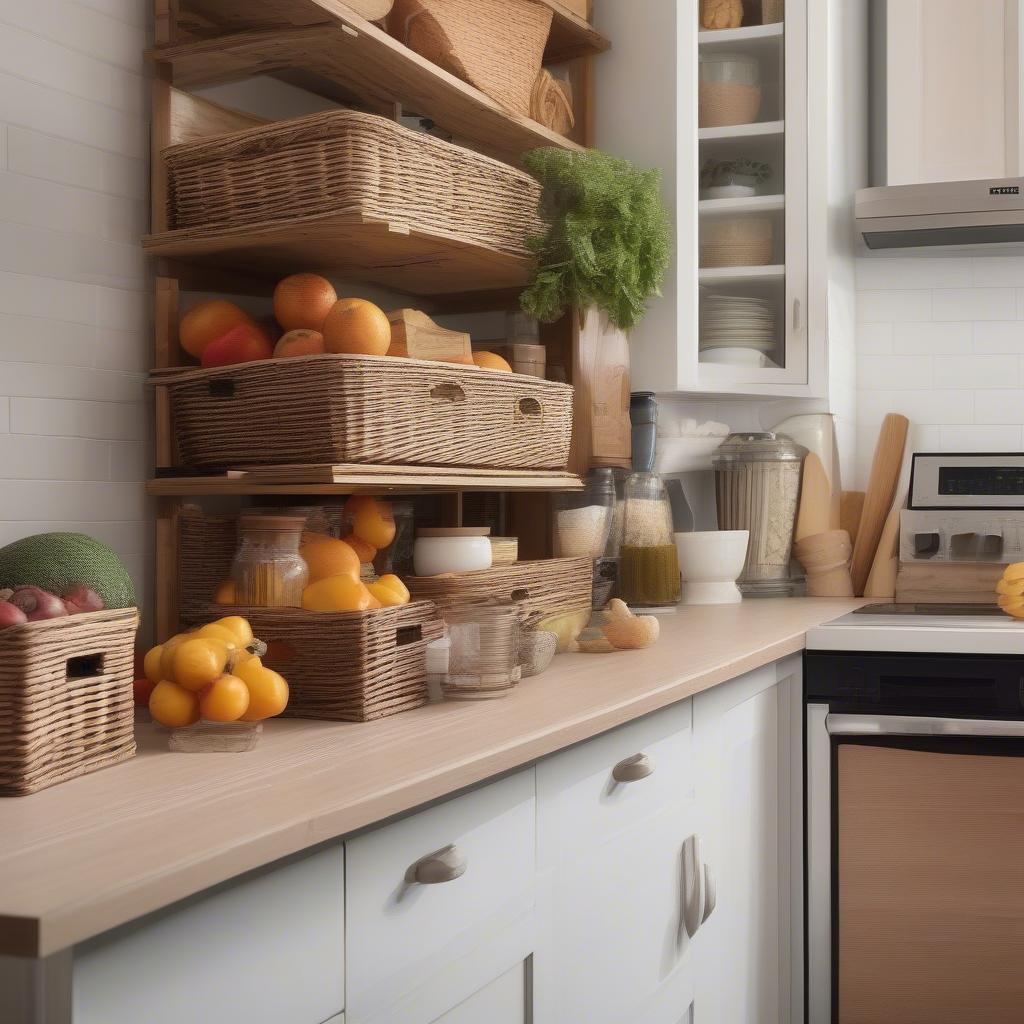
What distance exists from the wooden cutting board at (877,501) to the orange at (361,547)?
62.4 inches

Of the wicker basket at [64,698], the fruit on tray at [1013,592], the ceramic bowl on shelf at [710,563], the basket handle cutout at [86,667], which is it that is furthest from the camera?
the ceramic bowl on shelf at [710,563]

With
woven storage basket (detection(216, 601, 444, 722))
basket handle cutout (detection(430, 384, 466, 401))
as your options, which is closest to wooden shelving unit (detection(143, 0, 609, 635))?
basket handle cutout (detection(430, 384, 466, 401))

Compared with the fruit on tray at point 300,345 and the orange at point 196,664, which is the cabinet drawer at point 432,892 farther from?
the fruit on tray at point 300,345

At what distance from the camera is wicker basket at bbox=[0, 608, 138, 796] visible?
1044 mm

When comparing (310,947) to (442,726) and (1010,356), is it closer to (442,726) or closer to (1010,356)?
(442,726)

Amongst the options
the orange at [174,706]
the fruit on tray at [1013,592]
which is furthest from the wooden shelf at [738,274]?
the orange at [174,706]

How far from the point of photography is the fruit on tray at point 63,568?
1.34m

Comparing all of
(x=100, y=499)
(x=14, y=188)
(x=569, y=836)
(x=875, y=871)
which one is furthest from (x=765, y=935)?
(x=14, y=188)

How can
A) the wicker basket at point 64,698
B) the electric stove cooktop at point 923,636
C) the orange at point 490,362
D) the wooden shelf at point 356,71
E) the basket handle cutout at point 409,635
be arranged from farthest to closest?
the electric stove cooktop at point 923,636 < the orange at point 490,362 < the wooden shelf at point 356,71 < the basket handle cutout at point 409,635 < the wicker basket at point 64,698

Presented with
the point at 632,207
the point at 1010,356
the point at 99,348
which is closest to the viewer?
the point at 99,348

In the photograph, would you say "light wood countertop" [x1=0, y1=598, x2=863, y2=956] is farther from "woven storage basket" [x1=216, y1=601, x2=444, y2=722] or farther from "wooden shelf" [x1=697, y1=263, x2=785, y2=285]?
"wooden shelf" [x1=697, y1=263, x2=785, y2=285]

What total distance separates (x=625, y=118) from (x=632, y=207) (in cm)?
57

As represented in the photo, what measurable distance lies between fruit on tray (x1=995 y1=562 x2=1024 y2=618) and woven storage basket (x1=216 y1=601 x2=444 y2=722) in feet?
4.53

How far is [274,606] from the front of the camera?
1.53 metres
